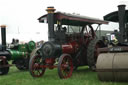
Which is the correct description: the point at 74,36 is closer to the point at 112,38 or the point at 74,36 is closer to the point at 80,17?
the point at 80,17

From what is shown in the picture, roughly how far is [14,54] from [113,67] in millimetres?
4749

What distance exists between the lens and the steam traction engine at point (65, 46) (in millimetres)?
6449

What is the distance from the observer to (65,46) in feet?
22.4

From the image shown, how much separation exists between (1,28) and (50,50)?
303 centimetres

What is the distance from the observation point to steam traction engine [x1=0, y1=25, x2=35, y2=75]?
821 centimetres

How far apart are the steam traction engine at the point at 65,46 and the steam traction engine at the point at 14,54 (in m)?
1.59

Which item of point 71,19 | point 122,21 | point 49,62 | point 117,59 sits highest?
point 71,19

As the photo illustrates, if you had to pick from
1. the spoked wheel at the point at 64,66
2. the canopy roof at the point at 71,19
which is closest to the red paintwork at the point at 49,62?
the spoked wheel at the point at 64,66

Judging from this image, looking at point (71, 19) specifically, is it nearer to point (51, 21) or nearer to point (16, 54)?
point (51, 21)

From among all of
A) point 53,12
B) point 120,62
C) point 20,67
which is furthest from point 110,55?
point 20,67

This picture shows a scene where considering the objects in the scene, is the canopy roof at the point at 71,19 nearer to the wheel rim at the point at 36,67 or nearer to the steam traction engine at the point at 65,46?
the steam traction engine at the point at 65,46

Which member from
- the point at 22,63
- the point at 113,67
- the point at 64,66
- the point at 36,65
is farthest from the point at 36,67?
the point at 22,63

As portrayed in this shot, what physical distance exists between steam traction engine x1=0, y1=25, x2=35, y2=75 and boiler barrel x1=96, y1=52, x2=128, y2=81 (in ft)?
13.2

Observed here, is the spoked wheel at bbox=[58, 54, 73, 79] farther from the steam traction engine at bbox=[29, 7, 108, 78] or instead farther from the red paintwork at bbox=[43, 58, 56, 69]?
the red paintwork at bbox=[43, 58, 56, 69]
